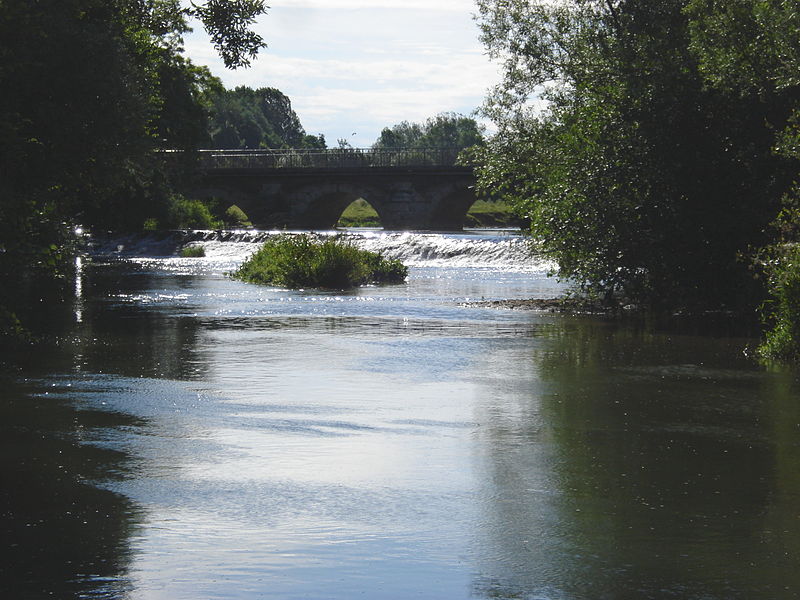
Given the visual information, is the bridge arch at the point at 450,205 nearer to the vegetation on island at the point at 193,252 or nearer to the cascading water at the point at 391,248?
the cascading water at the point at 391,248

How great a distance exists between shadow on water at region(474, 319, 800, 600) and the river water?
0.11ft

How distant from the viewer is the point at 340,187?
86.1 meters

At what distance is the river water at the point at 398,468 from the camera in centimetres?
779

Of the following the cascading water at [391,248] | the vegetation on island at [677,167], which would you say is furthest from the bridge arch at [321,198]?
the vegetation on island at [677,167]

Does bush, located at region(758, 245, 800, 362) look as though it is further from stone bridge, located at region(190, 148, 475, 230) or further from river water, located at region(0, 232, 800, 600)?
stone bridge, located at region(190, 148, 475, 230)

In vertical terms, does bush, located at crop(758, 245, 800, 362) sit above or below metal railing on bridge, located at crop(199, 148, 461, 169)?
below

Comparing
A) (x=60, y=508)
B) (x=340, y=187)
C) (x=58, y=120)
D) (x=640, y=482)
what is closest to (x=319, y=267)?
(x=58, y=120)

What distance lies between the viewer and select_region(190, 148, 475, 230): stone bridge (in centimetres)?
8269

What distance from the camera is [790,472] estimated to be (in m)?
10.9

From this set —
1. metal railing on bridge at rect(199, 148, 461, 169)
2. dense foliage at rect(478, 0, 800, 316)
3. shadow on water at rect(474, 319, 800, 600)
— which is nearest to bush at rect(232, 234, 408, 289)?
dense foliage at rect(478, 0, 800, 316)

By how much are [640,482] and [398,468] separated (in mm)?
2263

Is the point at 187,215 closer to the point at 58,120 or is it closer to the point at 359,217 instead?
the point at 359,217

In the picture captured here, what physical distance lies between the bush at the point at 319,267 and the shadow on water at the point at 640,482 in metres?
18.7

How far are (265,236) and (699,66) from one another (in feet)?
138
